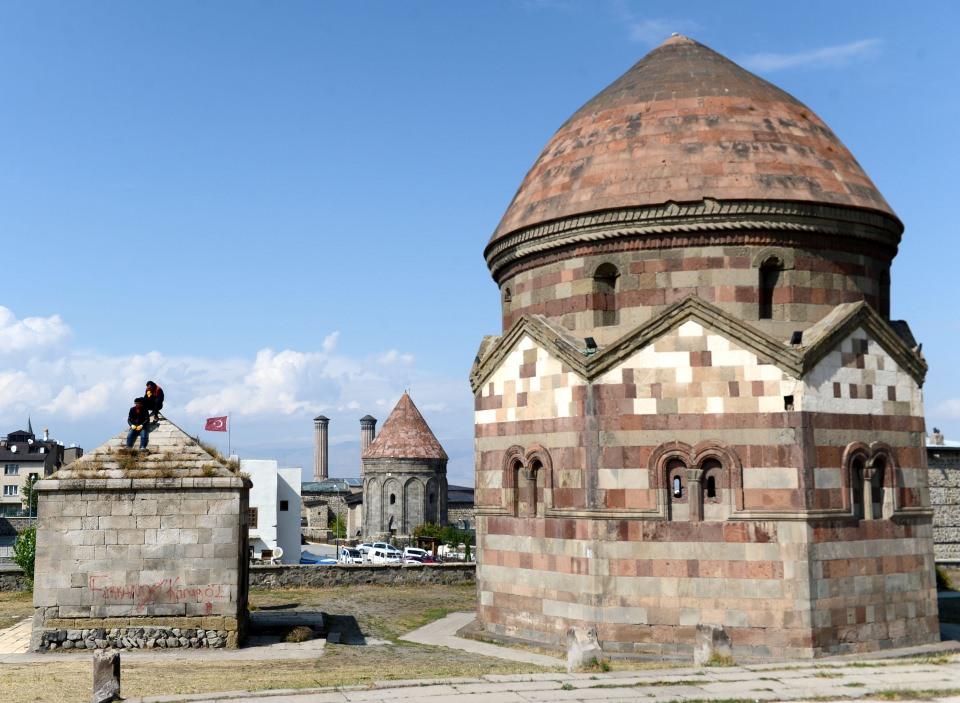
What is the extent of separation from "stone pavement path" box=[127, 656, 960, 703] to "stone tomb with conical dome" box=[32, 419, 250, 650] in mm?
6435

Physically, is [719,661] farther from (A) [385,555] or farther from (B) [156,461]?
(A) [385,555]

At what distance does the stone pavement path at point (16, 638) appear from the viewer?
19.0 meters

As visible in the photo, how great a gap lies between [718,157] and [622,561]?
326 inches

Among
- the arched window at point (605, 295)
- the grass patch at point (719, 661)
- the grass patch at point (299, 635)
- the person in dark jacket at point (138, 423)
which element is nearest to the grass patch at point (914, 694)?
the grass patch at point (719, 661)

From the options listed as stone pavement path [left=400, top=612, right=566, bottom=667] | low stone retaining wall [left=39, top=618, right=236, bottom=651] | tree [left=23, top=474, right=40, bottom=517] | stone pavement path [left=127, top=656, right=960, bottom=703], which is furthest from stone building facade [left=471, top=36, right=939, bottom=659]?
tree [left=23, top=474, right=40, bottom=517]

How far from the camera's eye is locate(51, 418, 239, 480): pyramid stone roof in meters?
19.2

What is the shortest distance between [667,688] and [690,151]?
1109 cm

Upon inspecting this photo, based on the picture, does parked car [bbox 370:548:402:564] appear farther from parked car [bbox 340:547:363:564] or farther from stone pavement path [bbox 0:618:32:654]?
stone pavement path [bbox 0:618:32:654]

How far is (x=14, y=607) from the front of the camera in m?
26.7

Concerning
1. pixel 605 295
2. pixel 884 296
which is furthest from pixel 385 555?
pixel 884 296

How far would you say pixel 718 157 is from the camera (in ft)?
65.4

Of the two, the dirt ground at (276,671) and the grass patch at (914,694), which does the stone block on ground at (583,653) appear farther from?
the grass patch at (914,694)

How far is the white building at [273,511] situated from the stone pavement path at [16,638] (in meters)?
A: 26.2

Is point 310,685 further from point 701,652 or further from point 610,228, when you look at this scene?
point 610,228
